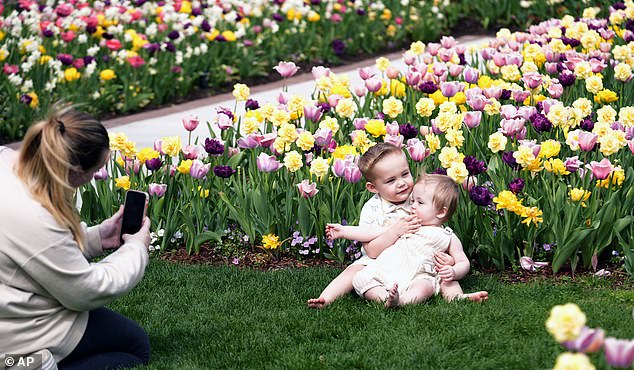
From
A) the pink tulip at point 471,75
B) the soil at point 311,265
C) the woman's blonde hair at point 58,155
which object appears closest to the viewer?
the woman's blonde hair at point 58,155

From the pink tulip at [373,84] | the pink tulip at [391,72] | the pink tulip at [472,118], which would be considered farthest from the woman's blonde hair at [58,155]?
the pink tulip at [391,72]

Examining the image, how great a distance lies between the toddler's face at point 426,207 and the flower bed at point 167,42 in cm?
389

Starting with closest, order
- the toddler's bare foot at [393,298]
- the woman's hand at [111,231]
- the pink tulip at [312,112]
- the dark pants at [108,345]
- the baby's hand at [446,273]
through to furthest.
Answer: the dark pants at [108,345]
the woman's hand at [111,231]
the toddler's bare foot at [393,298]
the baby's hand at [446,273]
the pink tulip at [312,112]

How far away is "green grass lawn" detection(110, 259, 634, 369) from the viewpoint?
382 cm

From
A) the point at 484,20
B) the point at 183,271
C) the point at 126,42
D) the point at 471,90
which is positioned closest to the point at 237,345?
the point at 183,271

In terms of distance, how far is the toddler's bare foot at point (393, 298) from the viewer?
4230 millimetres

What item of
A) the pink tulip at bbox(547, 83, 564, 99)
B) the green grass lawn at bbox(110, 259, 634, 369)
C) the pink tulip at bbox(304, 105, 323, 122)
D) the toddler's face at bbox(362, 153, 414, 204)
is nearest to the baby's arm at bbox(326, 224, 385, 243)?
the toddler's face at bbox(362, 153, 414, 204)

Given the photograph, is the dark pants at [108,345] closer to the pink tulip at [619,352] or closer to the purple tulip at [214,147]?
the purple tulip at [214,147]

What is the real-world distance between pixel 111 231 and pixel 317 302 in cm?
106

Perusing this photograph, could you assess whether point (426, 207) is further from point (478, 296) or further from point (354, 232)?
point (478, 296)

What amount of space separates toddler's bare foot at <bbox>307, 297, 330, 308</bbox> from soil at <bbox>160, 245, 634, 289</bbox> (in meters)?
0.57

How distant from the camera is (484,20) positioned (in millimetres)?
12039

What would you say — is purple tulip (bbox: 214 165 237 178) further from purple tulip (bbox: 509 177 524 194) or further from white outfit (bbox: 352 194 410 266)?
purple tulip (bbox: 509 177 524 194)

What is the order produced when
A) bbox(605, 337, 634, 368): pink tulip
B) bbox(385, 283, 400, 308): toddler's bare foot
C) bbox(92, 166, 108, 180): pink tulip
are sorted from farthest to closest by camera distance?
bbox(92, 166, 108, 180): pink tulip, bbox(385, 283, 400, 308): toddler's bare foot, bbox(605, 337, 634, 368): pink tulip
